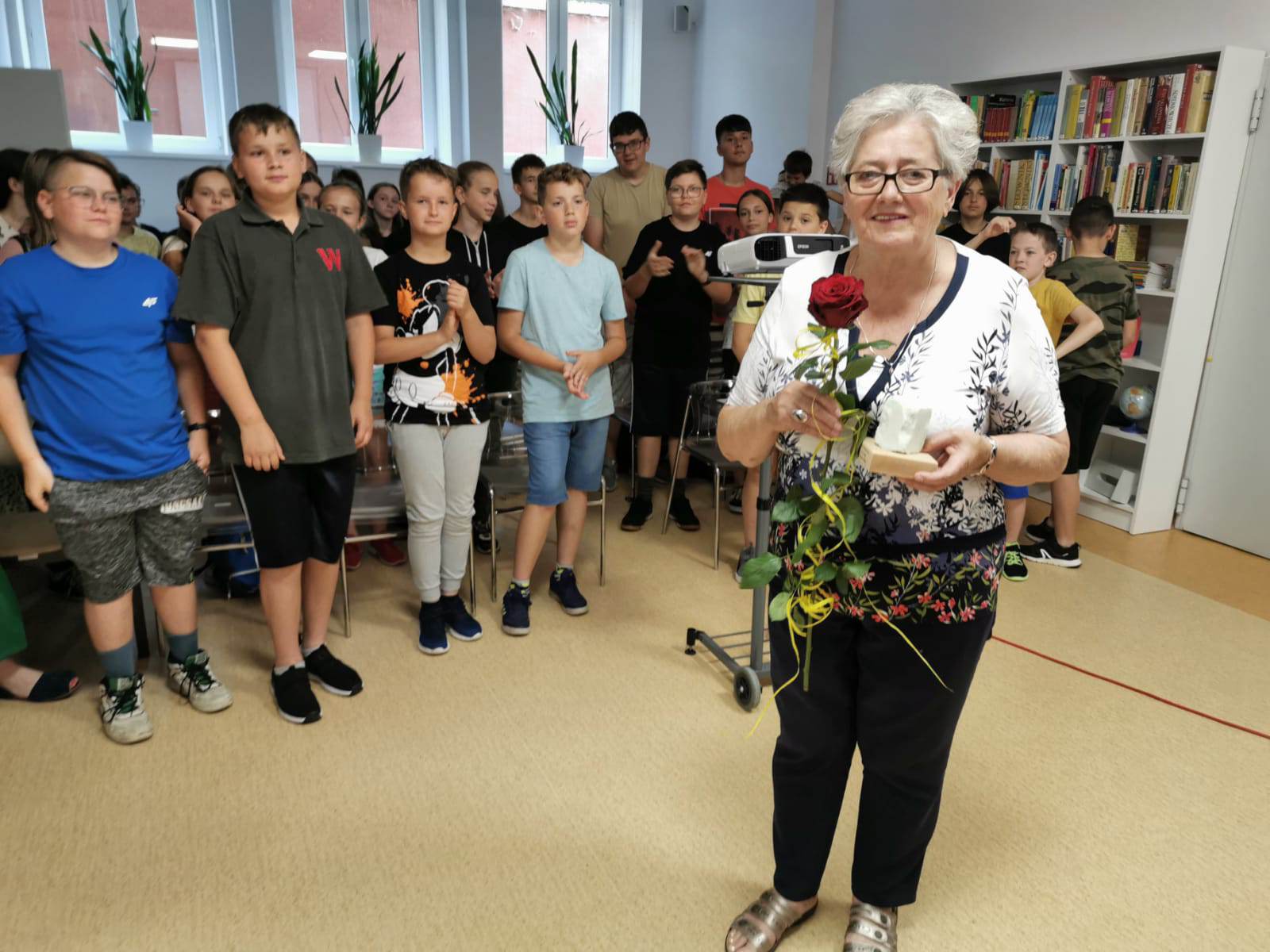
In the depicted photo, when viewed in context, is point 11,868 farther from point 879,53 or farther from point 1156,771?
point 879,53

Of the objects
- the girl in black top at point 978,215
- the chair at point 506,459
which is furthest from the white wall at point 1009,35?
the chair at point 506,459

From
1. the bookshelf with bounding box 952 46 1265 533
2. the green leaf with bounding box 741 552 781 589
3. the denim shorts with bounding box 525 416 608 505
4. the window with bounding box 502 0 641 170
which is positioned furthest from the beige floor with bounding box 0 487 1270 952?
the window with bounding box 502 0 641 170

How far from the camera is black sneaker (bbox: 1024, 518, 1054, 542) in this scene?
399cm

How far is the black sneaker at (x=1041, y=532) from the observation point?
3991 millimetres

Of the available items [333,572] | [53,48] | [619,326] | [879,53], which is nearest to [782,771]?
[333,572]

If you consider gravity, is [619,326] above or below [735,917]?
above

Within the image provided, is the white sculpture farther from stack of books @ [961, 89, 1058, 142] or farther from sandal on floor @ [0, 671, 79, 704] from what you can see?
stack of books @ [961, 89, 1058, 142]

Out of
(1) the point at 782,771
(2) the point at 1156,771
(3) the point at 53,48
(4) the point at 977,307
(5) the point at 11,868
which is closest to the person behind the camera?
(4) the point at 977,307

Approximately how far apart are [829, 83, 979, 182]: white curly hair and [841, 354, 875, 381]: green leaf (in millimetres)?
317

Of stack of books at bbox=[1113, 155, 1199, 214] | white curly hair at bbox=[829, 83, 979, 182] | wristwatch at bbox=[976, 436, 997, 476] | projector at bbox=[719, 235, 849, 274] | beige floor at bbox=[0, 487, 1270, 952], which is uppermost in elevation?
stack of books at bbox=[1113, 155, 1199, 214]

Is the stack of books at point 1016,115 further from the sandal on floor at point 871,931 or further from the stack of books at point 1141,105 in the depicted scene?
the sandal on floor at point 871,931

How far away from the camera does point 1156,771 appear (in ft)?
7.72

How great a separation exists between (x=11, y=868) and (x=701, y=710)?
1639mm

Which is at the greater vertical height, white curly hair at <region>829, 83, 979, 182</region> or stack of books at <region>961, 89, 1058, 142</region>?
stack of books at <region>961, 89, 1058, 142</region>
